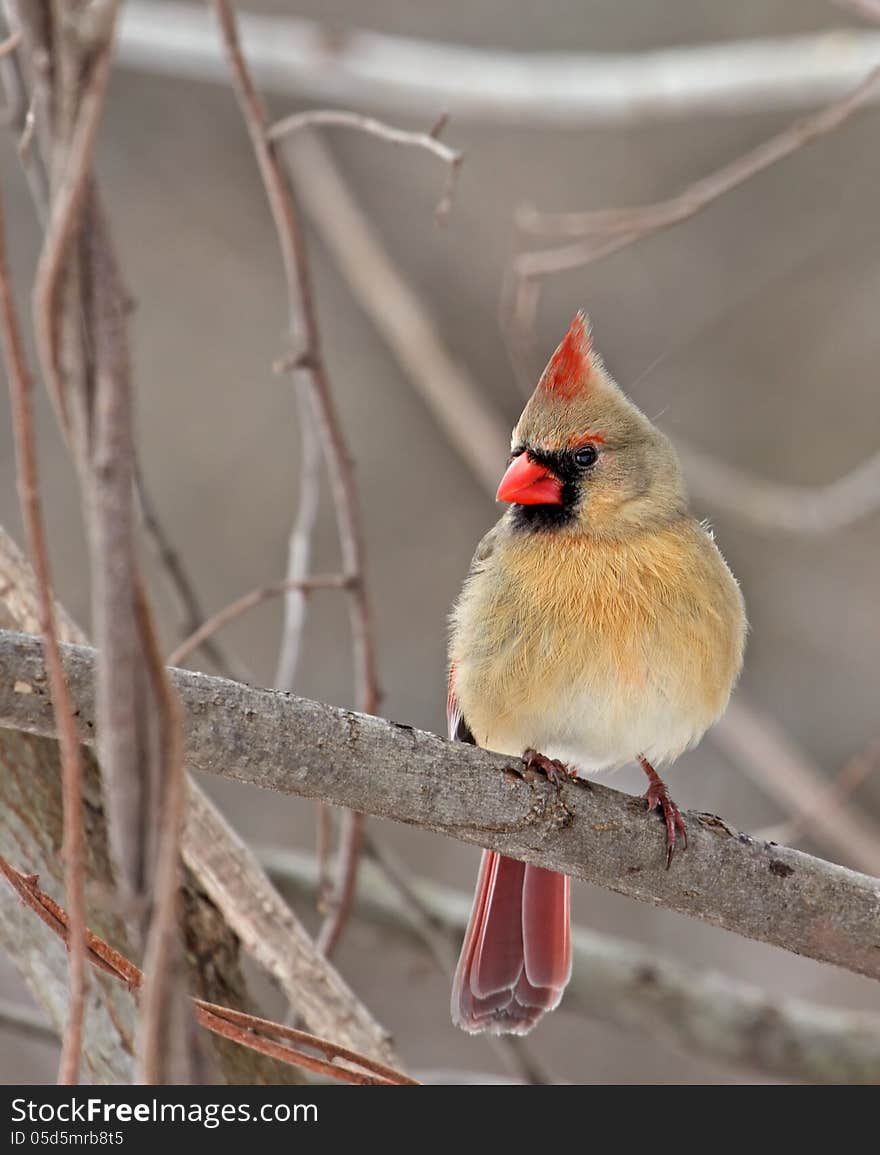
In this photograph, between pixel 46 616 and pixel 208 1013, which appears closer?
pixel 46 616

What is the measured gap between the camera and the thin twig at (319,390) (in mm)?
1933

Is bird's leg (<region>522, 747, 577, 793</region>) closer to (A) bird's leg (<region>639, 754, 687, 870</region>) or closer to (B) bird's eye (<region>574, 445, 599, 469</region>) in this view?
(A) bird's leg (<region>639, 754, 687, 870</region>)

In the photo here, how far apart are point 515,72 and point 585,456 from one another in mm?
1576

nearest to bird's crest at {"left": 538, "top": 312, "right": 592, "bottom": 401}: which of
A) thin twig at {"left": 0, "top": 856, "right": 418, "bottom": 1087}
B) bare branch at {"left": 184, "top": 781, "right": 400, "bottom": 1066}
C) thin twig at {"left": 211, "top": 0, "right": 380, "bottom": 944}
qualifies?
thin twig at {"left": 211, "top": 0, "right": 380, "bottom": 944}

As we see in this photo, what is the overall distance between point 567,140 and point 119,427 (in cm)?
487

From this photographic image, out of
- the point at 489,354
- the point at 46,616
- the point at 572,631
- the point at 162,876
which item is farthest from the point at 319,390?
the point at 489,354

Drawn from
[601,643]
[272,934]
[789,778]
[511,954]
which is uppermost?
[789,778]

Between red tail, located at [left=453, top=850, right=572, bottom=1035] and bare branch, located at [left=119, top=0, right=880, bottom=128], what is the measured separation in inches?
75.0

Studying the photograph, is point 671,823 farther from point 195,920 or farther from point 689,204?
point 689,204

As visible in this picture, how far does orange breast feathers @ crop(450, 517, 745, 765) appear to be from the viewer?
2.17 metres

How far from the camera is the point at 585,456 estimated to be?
2.37m
